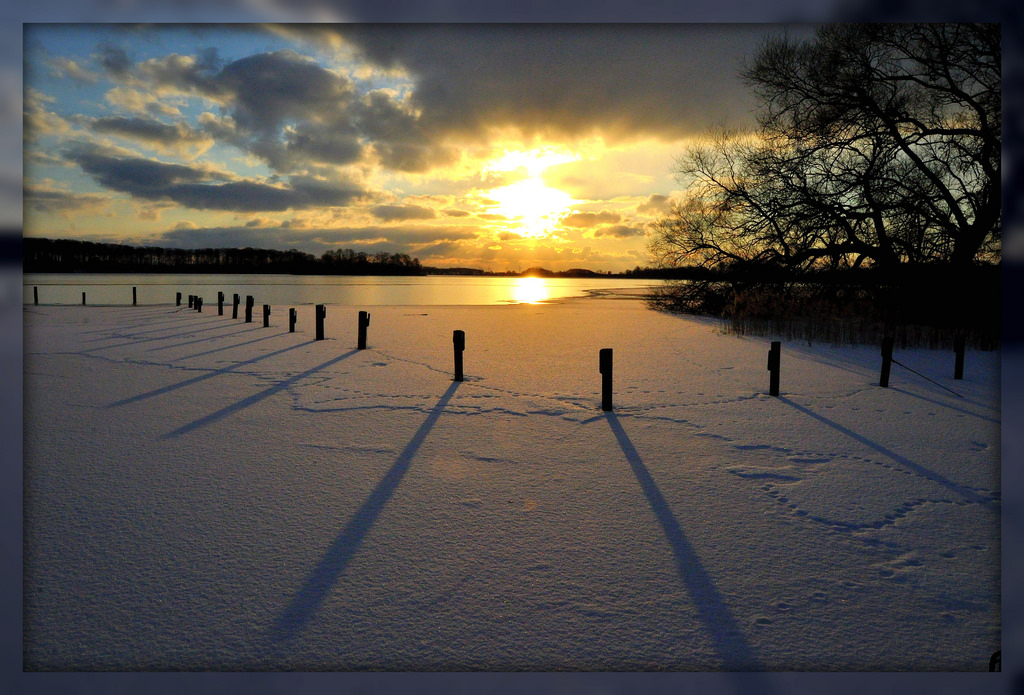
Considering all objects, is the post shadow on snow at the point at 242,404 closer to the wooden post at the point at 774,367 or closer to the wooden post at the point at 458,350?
the wooden post at the point at 458,350

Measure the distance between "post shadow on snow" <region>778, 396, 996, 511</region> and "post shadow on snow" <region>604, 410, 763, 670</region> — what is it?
272 cm

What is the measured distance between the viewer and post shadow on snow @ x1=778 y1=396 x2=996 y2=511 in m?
4.63

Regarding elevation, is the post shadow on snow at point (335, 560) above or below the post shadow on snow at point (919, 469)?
below

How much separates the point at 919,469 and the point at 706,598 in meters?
3.80

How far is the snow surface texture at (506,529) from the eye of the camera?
8.92 ft

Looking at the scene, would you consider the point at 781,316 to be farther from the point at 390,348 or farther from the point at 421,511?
the point at 421,511

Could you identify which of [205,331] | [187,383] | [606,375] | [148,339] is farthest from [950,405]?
[205,331]

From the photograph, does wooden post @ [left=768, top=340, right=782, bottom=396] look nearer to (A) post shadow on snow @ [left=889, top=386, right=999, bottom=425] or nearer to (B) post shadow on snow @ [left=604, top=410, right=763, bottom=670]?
(A) post shadow on snow @ [left=889, top=386, right=999, bottom=425]

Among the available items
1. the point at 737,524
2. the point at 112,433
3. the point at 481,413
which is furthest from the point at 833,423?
the point at 112,433

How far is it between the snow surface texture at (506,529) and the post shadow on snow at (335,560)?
0.06 ft

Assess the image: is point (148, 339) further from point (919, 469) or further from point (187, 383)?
point (919, 469)

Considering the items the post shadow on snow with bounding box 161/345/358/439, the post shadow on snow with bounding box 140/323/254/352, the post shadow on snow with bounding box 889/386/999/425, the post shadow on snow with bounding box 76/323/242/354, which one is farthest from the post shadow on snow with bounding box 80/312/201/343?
the post shadow on snow with bounding box 889/386/999/425

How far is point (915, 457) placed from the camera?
573cm

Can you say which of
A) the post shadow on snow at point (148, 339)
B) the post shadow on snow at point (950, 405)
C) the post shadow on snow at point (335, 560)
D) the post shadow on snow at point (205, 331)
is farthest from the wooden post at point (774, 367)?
the post shadow on snow at point (148, 339)
